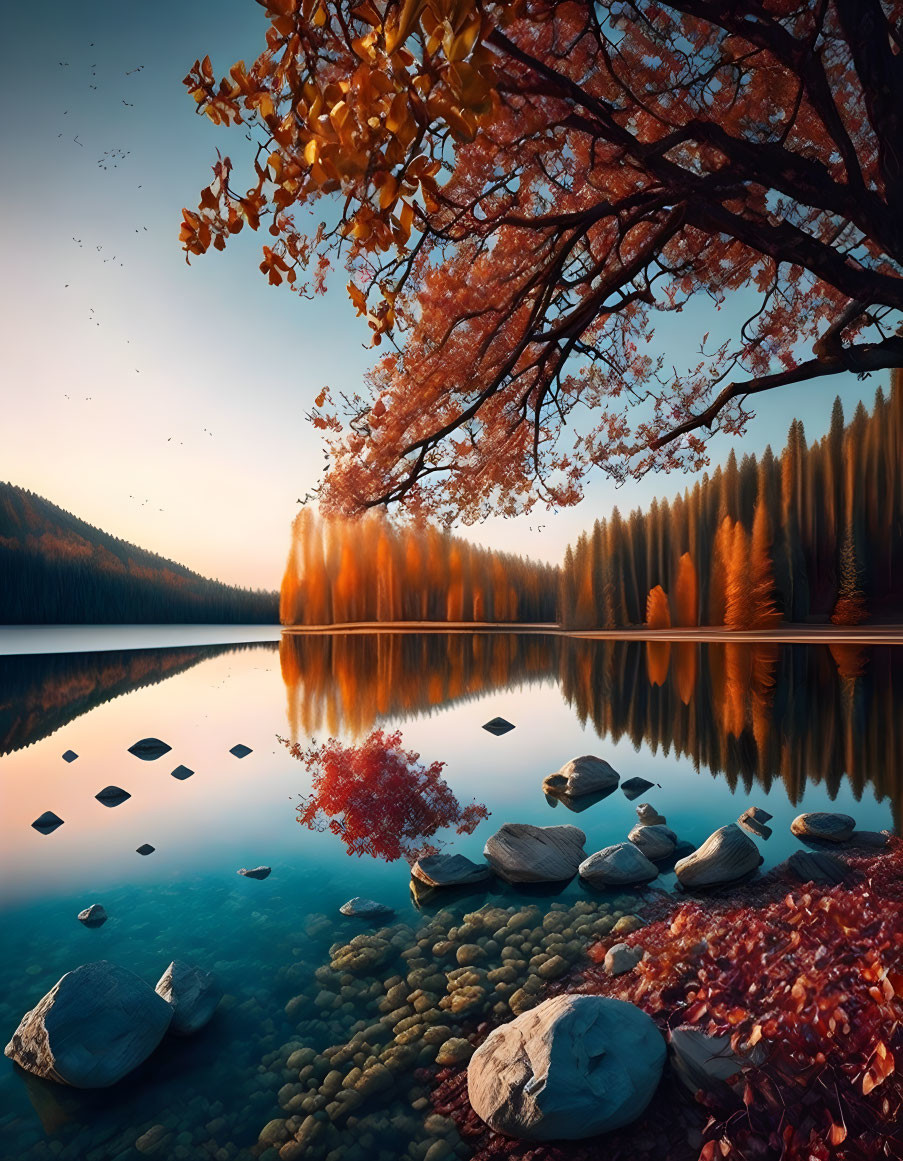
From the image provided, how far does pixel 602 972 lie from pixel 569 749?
8.68 m

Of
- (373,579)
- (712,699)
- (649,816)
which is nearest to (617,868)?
(649,816)

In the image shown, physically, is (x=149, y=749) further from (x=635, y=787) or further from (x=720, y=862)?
(x=720, y=862)

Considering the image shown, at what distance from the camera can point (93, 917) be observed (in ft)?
21.8

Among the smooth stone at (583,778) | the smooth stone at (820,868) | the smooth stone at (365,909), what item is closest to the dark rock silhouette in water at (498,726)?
the smooth stone at (583,778)

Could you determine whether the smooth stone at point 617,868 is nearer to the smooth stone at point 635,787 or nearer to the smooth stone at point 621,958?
the smooth stone at point 621,958

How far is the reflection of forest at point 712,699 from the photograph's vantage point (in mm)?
11617

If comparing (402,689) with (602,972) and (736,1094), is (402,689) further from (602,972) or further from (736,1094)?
(736,1094)

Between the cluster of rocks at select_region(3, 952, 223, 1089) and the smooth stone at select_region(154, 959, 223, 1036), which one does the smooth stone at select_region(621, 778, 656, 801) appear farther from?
the cluster of rocks at select_region(3, 952, 223, 1089)

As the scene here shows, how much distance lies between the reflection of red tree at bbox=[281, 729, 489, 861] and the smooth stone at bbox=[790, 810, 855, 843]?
441 centimetres

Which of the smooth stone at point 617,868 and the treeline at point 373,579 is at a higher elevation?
the treeline at point 373,579

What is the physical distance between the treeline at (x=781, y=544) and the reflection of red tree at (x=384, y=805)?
146ft

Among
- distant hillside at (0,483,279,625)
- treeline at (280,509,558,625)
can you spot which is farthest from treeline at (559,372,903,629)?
distant hillside at (0,483,279,625)

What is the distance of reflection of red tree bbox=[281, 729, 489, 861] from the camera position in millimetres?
8508

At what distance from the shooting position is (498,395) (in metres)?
8.12
